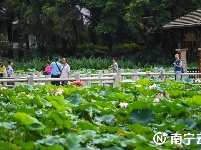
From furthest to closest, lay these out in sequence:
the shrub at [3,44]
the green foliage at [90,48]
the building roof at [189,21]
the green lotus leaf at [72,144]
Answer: the green foliage at [90,48] → the shrub at [3,44] → the building roof at [189,21] → the green lotus leaf at [72,144]

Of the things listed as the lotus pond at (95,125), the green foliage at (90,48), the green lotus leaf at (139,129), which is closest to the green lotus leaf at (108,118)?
the lotus pond at (95,125)

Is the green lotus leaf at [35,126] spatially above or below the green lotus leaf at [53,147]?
above

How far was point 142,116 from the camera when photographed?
6.15 m

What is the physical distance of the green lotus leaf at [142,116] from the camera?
6.07 meters

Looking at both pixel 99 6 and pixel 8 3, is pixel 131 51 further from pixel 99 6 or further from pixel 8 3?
pixel 8 3

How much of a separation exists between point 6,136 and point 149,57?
31417 millimetres

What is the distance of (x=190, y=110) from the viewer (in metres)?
6.93

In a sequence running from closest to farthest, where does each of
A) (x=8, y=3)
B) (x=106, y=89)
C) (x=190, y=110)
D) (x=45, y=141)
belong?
1. (x=45, y=141)
2. (x=190, y=110)
3. (x=106, y=89)
4. (x=8, y=3)

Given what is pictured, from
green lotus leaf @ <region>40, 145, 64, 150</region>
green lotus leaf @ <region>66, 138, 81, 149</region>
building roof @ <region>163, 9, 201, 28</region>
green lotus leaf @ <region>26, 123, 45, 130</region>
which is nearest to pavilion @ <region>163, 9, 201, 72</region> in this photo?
building roof @ <region>163, 9, 201, 28</region>

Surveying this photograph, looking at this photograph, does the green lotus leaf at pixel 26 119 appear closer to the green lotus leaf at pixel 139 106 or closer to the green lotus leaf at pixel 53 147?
the green lotus leaf at pixel 53 147

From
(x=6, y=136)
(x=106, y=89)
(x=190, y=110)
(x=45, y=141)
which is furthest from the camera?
(x=106, y=89)

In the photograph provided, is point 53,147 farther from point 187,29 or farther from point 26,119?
point 187,29

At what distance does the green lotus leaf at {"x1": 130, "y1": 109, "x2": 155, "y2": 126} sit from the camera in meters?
6.07

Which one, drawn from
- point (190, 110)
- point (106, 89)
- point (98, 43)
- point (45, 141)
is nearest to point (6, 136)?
point (45, 141)
